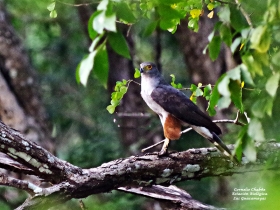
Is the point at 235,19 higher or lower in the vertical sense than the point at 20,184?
higher

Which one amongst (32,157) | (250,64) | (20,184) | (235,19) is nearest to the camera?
(250,64)

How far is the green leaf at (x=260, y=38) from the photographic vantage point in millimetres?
1504

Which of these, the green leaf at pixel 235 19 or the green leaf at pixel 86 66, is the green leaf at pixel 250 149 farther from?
the green leaf at pixel 86 66

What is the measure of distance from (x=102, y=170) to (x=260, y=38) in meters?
1.85

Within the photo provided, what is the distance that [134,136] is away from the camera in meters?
7.61

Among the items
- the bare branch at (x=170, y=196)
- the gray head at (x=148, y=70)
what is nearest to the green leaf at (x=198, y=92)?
the bare branch at (x=170, y=196)

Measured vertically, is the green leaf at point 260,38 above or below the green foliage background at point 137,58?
below

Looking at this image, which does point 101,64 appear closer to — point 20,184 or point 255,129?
point 255,129

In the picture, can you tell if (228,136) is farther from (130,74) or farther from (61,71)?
(61,71)

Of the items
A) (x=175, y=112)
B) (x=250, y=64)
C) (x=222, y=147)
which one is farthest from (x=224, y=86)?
(x=175, y=112)

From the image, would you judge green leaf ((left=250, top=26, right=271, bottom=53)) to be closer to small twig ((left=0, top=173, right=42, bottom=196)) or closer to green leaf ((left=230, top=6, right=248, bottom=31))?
green leaf ((left=230, top=6, right=248, bottom=31))

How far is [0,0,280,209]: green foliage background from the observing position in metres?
1.55

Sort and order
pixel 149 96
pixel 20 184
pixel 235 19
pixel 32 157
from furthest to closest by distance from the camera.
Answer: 1. pixel 149 96
2. pixel 32 157
3. pixel 20 184
4. pixel 235 19

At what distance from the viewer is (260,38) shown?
151cm
